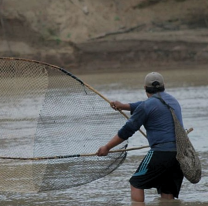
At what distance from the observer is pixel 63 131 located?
27.0 feet

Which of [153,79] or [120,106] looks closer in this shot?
[153,79]

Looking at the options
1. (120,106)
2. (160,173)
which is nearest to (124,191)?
(120,106)

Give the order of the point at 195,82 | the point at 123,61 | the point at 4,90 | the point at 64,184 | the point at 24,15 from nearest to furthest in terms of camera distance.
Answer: the point at 64,184, the point at 4,90, the point at 195,82, the point at 123,61, the point at 24,15

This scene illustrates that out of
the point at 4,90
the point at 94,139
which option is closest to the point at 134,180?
the point at 94,139

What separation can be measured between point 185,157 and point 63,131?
6.88ft

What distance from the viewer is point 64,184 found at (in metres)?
7.54

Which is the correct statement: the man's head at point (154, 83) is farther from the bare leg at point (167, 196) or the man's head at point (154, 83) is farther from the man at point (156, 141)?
the bare leg at point (167, 196)

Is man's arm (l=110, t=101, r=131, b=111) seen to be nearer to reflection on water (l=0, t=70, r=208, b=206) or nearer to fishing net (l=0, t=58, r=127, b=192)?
fishing net (l=0, t=58, r=127, b=192)

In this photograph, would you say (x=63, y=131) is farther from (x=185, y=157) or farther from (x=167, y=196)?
(x=185, y=157)

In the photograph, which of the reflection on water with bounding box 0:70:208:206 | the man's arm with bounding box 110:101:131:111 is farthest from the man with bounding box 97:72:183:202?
the man's arm with bounding box 110:101:131:111

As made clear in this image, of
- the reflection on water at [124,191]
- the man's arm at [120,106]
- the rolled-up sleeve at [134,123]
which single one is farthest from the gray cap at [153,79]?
the reflection on water at [124,191]

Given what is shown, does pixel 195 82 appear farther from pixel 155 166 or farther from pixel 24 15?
pixel 155 166

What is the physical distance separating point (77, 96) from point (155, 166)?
176 centimetres

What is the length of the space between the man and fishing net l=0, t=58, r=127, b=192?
883 millimetres
